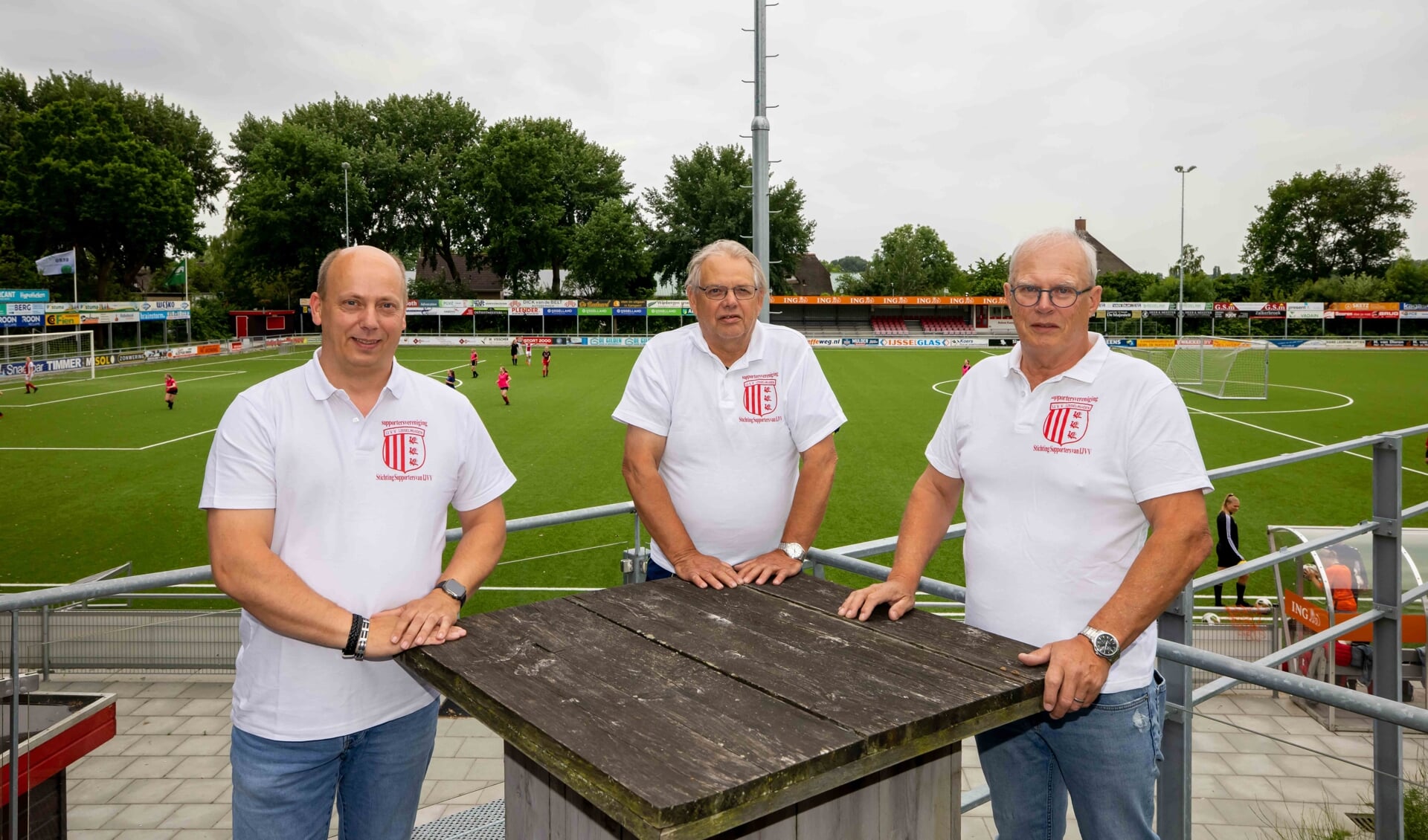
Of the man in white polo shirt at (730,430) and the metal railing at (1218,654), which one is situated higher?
the man in white polo shirt at (730,430)

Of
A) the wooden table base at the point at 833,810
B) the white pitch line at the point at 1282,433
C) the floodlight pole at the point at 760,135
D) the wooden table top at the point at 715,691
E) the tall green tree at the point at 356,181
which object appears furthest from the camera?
the tall green tree at the point at 356,181

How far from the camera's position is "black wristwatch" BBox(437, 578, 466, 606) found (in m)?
2.56

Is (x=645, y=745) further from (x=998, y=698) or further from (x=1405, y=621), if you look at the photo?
(x=1405, y=621)

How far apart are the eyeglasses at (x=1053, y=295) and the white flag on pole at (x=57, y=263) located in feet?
198

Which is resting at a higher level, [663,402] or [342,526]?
[663,402]

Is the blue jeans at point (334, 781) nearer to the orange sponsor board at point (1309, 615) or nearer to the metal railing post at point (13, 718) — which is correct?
the metal railing post at point (13, 718)

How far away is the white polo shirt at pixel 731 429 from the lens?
3.30 meters

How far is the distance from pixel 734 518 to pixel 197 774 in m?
6.00

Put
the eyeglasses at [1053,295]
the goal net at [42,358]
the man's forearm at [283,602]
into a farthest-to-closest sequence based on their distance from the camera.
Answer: the goal net at [42,358] → the eyeglasses at [1053,295] → the man's forearm at [283,602]

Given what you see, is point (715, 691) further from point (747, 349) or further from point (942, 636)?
point (747, 349)

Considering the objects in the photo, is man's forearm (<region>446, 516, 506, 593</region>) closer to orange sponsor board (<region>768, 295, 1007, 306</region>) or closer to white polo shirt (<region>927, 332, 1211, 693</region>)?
white polo shirt (<region>927, 332, 1211, 693</region>)

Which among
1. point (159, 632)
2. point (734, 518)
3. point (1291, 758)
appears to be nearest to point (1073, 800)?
point (1291, 758)

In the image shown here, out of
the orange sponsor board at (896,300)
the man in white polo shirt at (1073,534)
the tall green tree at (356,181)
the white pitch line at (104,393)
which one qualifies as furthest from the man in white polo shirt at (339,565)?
the orange sponsor board at (896,300)

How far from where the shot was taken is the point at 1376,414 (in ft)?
98.5
